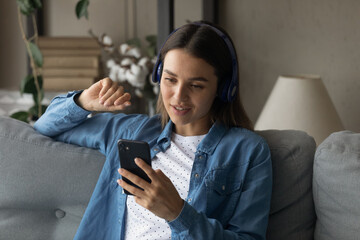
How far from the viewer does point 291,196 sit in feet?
4.71

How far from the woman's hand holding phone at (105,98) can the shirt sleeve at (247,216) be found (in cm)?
38

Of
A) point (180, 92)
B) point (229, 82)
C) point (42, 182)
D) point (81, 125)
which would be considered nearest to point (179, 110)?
point (180, 92)

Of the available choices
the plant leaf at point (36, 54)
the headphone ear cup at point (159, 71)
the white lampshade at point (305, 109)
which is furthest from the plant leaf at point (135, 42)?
the headphone ear cup at point (159, 71)

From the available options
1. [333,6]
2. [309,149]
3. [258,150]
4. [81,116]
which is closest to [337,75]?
[333,6]

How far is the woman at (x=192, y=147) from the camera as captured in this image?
4.30 feet

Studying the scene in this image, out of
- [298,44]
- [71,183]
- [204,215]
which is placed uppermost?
[298,44]

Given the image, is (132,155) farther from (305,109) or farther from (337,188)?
(305,109)

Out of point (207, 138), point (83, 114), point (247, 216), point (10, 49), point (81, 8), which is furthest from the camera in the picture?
point (10, 49)

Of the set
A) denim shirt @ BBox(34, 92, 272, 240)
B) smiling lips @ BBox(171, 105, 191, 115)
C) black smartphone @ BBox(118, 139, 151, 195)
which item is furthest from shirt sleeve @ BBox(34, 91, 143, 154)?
black smartphone @ BBox(118, 139, 151, 195)

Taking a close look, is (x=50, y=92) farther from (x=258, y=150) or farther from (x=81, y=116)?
(x=258, y=150)

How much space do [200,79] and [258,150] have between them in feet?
0.80

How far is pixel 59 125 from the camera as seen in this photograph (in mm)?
1568

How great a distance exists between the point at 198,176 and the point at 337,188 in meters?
0.37

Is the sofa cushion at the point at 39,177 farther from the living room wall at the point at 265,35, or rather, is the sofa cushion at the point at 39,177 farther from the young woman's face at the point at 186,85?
the living room wall at the point at 265,35
